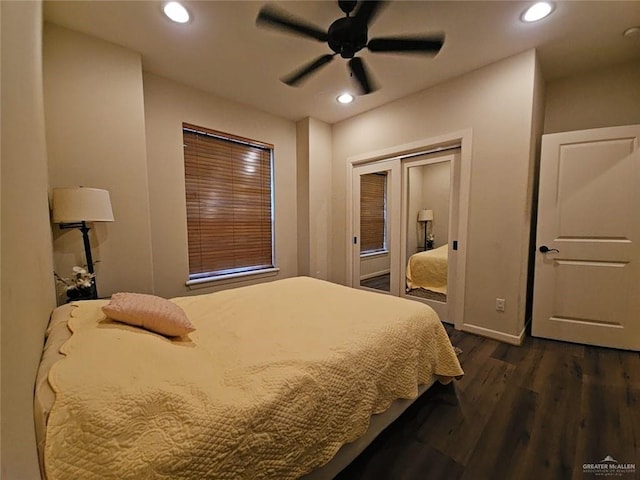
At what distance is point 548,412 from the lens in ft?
5.24

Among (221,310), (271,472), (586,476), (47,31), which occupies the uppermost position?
(47,31)

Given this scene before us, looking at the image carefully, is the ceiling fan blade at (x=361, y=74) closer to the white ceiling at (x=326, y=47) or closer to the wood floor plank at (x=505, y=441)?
the white ceiling at (x=326, y=47)

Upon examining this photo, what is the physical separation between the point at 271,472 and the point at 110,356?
67 cm

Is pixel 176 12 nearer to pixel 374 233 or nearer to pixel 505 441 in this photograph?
pixel 374 233

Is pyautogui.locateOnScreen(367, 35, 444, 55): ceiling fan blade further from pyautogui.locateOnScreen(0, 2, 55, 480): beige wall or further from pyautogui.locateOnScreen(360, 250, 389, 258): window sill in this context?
pyautogui.locateOnScreen(360, 250, 389, 258): window sill

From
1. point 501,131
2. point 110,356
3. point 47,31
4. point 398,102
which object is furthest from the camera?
point 398,102

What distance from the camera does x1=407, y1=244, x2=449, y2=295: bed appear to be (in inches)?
119

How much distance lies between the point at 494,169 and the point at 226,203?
2.95 metres

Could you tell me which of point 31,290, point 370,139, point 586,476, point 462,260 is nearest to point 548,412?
point 586,476

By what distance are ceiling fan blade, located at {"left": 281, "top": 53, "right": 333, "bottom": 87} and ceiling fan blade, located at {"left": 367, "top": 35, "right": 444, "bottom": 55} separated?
32 centimetres

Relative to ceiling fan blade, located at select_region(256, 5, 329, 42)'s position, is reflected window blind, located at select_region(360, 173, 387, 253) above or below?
below

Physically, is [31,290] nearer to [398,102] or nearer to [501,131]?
[501,131]

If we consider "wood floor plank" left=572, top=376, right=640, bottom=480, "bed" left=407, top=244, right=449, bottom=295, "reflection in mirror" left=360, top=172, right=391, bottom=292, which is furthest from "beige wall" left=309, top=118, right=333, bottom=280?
"wood floor plank" left=572, top=376, right=640, bottom=480

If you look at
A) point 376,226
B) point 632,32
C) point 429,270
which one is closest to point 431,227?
point 429,270
